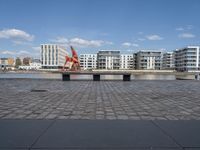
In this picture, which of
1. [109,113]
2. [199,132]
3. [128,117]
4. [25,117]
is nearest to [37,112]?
[25,117]

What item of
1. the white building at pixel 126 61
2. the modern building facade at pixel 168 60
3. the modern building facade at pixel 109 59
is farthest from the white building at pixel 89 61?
the modern building facade at pixel 168 60

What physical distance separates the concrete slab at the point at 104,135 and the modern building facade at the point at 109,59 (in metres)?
137

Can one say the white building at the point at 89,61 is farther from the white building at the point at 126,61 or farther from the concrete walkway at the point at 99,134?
the concrete walkway at the point at 99,134

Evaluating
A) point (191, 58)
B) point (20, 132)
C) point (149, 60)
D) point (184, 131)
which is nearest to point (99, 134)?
point (20, 132)

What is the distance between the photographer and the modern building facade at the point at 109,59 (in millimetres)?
141875

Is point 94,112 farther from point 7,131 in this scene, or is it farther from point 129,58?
point 129,58

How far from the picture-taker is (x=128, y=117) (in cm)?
562

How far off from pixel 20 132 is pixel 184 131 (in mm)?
3774

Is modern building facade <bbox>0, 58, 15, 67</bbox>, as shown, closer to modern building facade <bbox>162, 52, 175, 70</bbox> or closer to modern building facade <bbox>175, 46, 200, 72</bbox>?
modern building facade <bbox>162, 52, 175, 70</bbox>

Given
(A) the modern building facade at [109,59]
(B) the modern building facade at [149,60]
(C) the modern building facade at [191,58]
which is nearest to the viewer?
(C) the modern building facade at [191,58]

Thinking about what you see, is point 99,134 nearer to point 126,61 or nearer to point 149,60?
point 149,60

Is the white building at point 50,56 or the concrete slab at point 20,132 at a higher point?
the white building at point 50,56

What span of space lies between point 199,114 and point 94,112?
3.43 meters

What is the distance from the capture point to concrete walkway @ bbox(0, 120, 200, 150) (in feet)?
11.6
